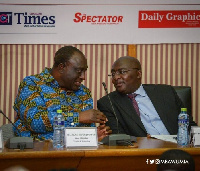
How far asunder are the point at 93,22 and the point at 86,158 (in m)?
2.84

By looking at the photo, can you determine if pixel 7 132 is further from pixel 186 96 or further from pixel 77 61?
pixel 186 96

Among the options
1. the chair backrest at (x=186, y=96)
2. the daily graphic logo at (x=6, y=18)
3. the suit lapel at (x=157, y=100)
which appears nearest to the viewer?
the suit lapel at (x=157, y=100)

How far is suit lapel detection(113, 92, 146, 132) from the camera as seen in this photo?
A: 3.72 metres

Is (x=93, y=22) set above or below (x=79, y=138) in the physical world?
above

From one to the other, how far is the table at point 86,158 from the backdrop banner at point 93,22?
2632 millimetres

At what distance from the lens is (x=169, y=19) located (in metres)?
5.00

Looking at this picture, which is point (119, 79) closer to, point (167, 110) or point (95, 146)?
point (167, 110)

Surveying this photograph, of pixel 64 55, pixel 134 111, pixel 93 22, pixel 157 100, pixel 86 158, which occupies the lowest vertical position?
pixel 86 158

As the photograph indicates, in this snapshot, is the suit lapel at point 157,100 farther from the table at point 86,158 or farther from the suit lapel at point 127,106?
the table at point 86,158

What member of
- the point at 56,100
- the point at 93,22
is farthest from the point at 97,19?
the point at 56,100

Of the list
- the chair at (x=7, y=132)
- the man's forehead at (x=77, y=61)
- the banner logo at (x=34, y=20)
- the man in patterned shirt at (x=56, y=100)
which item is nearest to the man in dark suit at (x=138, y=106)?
the man in patterned shirt at (x=56, y=100)

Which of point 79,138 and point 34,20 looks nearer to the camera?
point 79,138

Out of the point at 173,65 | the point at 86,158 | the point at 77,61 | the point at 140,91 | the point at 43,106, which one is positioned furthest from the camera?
the point at 173,65

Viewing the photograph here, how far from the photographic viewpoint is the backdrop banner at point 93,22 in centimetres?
493
